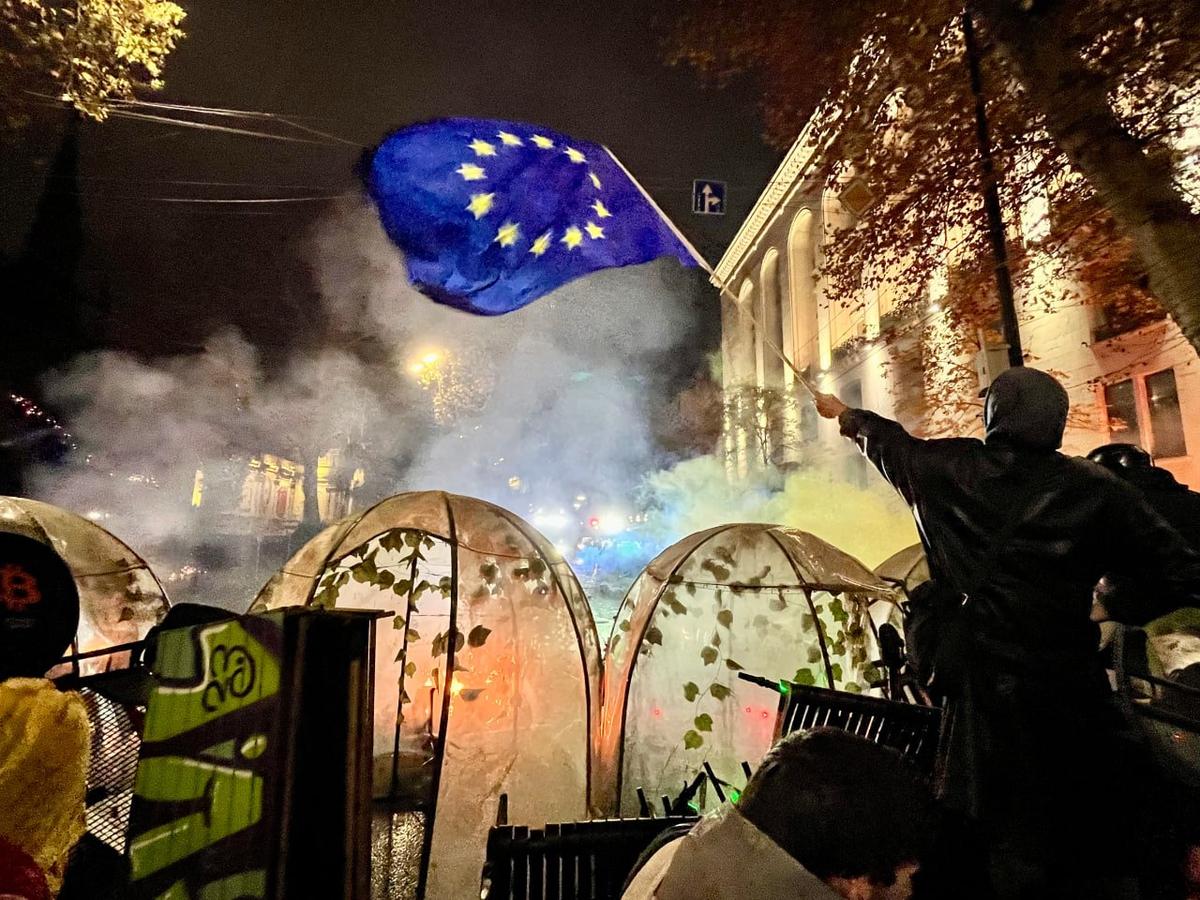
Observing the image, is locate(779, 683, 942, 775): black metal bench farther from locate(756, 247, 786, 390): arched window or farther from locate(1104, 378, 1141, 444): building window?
locate(756, 247, 786, 390): arched window

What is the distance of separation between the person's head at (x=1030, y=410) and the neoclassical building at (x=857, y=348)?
2.39 meters

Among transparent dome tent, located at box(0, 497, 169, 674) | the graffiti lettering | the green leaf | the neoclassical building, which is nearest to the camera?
the graffiti lettering

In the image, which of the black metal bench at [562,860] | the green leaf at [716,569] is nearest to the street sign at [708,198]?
the green leaf at [716,569]

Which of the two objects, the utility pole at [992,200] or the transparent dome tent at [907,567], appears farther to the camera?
the transparent dome tent at [907,567]

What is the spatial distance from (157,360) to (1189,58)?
82.5ft

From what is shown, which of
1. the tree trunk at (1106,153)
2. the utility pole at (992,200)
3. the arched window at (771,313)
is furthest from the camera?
the arched window at (771,313)

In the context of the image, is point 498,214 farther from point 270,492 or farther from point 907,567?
point 270,492

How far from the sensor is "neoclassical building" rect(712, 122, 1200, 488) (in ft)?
44.2

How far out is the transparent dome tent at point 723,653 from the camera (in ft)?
17.6

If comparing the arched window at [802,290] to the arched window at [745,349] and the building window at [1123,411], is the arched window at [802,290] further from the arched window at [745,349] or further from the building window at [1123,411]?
the building window at [1123,411]

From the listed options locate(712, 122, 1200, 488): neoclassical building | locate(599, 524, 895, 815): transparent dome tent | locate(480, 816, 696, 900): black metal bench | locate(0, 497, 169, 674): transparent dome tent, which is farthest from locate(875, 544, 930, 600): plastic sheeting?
locate(0, 497, 169, 674): transparent dome tent

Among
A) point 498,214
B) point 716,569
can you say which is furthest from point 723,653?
point 498,214

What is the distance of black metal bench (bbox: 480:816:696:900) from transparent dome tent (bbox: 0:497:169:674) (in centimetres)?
514

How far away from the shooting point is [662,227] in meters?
6.76
